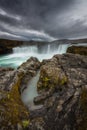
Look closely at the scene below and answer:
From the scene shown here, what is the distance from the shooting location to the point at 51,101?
5551 mm

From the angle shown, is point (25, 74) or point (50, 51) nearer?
point (25, 74)

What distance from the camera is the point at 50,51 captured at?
33.3m

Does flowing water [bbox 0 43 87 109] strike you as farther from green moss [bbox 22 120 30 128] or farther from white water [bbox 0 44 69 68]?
green moss [bbox 22 120 30 128]

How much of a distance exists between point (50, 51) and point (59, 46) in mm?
2368

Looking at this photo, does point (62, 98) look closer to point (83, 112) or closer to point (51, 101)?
point (51, 101)

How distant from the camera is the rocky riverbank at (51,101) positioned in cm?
454

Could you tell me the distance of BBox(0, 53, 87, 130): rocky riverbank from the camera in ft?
14.9

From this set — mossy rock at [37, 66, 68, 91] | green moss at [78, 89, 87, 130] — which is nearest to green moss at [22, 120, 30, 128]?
green moss at [78, 89, 87, 130]

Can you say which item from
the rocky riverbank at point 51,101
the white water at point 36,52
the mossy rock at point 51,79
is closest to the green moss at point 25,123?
the rocky riverbank at point 51,101

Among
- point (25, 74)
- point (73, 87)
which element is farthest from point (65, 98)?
point (25, 74)

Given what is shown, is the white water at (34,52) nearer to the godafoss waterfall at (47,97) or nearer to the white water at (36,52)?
the white water at (36,52)

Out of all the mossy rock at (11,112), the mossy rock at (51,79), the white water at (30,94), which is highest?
the mossy rock at (51,79)

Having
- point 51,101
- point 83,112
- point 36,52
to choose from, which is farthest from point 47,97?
point 36,52

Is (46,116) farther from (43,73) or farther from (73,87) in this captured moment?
(43,73)
